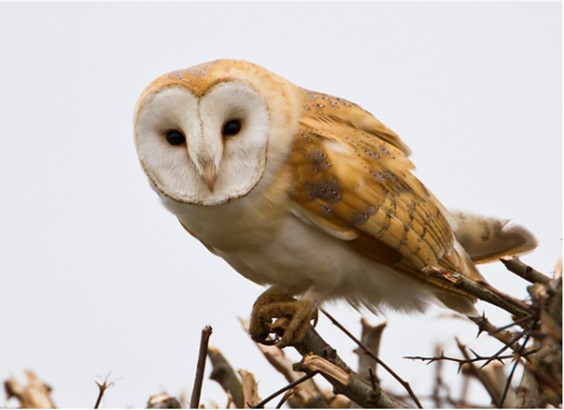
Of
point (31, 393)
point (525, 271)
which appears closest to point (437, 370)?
point (525, 271)

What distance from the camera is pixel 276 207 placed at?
283cm

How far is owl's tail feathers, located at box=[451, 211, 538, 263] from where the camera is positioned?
333 cm

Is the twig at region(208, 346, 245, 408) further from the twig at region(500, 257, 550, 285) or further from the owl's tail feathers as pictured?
the twig at region(500, 257, 550, 285)

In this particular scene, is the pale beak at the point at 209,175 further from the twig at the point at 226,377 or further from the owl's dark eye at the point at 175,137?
the twig at the point at 226,377

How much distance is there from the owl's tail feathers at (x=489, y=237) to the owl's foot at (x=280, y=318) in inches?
28.2

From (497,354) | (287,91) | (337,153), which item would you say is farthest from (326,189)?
(497,354)

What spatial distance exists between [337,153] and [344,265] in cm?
35

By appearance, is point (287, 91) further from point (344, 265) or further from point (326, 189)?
point (344, 265)

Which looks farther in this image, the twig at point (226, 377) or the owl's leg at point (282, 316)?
the twig at point (226, 377)

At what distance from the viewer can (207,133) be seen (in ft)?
8.63

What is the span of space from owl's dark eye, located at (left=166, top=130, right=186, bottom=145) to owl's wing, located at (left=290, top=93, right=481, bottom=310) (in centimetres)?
34

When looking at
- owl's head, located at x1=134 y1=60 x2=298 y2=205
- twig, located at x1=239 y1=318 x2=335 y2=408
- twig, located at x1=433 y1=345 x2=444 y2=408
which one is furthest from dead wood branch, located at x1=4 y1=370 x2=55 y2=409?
twig, located at x1=433 y1=345 x2=444 y2=408

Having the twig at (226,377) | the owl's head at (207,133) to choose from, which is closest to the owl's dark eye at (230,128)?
the owl's head at (207,133)

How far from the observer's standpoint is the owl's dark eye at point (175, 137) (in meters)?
2.74
